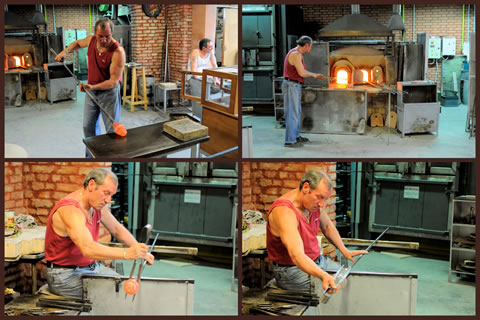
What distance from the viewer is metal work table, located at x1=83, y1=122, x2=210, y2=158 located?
3717 millimetres

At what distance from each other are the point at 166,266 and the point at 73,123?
2509 millimetres

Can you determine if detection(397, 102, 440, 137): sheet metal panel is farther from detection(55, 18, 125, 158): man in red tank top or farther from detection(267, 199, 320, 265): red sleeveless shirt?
detection(55, 18, 125, 158): man in red tank top

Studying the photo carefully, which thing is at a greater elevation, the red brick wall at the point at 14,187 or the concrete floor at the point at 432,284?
the red brick wall at the point at 14,187

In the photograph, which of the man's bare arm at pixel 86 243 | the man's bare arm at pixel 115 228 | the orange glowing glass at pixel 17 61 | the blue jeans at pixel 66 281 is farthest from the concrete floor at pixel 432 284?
the orange glowing glass at pixel 17 61

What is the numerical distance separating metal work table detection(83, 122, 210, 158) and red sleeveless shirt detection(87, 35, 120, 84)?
911 millimetres

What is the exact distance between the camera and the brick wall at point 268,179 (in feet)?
16.3

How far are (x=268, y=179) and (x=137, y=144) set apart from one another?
152 cm

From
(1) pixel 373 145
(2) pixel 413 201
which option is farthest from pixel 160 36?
(2) pixel 413 201

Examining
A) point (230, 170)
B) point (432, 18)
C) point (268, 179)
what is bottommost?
point (230, 170)

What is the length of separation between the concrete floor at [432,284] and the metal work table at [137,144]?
273cm

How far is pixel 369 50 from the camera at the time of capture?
27.6ft

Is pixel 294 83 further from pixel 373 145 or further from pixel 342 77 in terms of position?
pixel 342 77

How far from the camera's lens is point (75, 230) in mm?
3533

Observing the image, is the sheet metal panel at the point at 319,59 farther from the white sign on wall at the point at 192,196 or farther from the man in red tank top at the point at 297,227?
the man in red tank top at the point at 297,227
